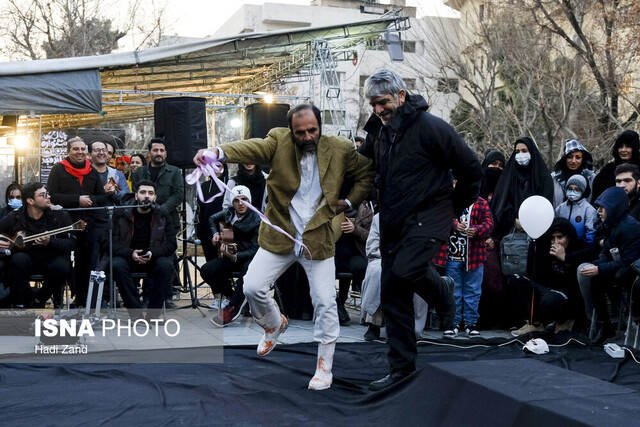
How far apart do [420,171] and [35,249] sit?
498 cm

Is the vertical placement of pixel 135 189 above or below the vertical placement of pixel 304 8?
below

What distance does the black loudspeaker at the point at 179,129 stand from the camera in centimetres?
941

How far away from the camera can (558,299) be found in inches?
297

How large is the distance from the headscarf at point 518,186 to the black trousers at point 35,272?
4885 mm

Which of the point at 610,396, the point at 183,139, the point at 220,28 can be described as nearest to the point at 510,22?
the point at 183,139

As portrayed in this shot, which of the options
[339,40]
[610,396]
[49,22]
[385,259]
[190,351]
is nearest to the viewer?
[610,396]

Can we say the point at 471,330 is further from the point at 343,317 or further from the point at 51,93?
the point at 51,93

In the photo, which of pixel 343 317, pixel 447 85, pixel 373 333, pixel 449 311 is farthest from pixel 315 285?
pixel 447 85

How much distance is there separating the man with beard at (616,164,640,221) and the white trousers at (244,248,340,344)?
11.9 ft

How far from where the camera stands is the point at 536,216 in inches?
290

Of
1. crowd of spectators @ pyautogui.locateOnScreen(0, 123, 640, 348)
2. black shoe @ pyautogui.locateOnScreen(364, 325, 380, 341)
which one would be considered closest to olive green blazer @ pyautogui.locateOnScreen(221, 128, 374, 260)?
crowd of spectators @ pyautogui.locateOnScreen(0, 123, 640, 348)

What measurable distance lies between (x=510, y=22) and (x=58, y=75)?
13.4 meters

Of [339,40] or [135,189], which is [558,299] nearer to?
[135,189]

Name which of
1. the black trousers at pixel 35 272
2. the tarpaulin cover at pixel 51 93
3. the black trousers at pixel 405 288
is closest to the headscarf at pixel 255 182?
the black trousers at pixel 35 272
